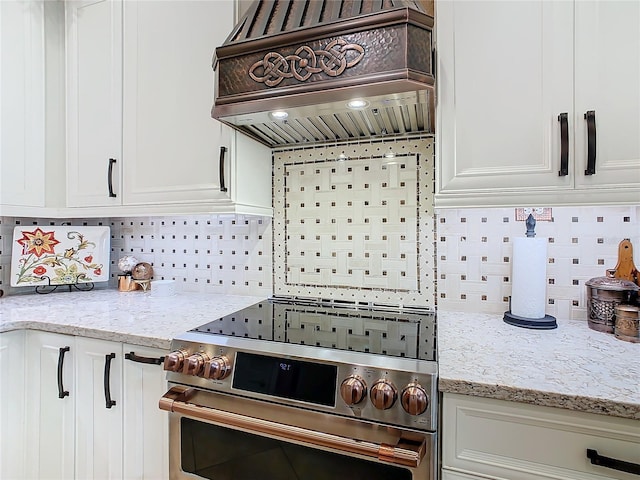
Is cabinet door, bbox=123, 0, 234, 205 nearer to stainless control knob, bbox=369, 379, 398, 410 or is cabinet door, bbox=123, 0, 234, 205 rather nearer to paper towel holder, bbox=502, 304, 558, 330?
stainless control knob, bbox=369, 379, 398, 410

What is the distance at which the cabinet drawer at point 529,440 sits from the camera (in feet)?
2.41

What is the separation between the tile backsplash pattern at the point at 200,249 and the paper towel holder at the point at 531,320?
103 cm

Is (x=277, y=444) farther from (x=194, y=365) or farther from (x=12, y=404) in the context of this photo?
(x=12, y=404)

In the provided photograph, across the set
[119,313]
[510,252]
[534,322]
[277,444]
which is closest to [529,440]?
[534,322]

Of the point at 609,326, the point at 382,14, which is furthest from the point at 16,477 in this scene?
the point at 609,326

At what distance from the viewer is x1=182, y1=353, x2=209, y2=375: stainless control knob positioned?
1.02 metres

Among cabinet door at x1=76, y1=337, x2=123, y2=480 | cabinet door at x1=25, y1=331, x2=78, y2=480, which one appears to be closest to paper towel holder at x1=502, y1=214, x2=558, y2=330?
cabinet door at x1=76, y1=337, x2=123, y2=480

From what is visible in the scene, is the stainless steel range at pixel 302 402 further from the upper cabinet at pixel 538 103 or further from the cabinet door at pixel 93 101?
the cabinet door at pixel 93 101

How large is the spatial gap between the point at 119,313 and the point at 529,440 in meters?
1.43

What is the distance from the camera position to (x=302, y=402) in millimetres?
929

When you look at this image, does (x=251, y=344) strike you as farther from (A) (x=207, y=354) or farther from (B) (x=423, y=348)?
(B) (x=423, y=348)

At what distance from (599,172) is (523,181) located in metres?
0.19

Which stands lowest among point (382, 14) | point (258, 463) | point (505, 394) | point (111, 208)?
point (258, 463)

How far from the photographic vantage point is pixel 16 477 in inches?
53.2
